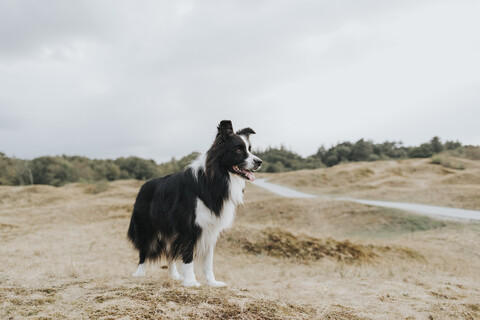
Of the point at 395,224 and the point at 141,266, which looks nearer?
the point at 141,266

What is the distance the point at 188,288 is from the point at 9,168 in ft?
178

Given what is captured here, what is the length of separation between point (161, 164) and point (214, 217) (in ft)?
194

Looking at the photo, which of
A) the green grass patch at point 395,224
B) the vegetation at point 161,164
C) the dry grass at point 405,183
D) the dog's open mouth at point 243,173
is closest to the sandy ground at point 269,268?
the green grass patch at point 395,224

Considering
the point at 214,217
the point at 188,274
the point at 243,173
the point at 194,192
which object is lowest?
the point at 188,274

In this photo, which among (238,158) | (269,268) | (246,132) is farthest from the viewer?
(269,268)

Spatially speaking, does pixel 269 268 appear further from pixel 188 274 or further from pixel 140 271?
pixel 188 274

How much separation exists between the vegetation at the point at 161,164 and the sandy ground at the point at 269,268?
1849 centimetres

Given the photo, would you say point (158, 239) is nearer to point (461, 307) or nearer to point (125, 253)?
point (461, 307)

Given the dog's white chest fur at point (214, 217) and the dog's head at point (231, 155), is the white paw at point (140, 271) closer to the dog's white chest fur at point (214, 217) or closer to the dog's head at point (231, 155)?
the dog's white chest fur at point (214, 217)

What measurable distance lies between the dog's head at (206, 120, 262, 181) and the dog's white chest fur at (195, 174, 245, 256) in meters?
0.21

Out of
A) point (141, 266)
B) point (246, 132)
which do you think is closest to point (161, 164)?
point (141, 266)

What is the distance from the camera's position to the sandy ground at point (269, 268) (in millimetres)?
4148

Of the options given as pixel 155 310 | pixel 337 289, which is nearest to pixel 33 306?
pixel 155 310

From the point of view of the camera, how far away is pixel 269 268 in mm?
10289
